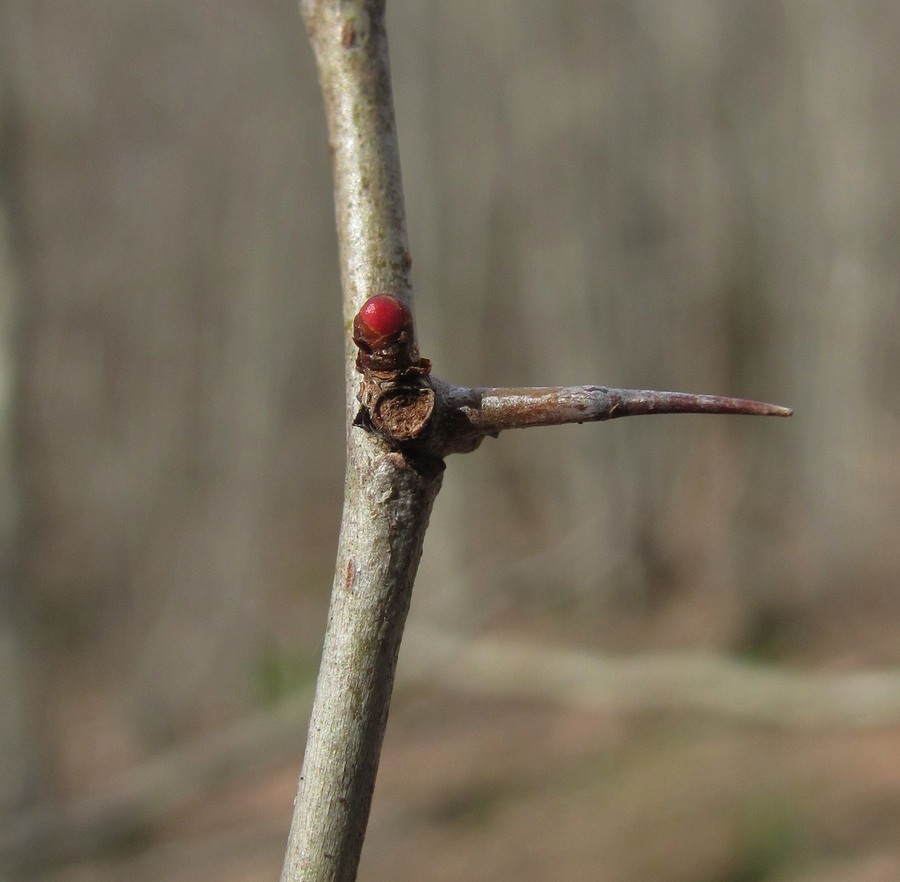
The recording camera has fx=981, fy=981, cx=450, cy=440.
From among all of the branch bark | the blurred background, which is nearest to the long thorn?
the branch bark

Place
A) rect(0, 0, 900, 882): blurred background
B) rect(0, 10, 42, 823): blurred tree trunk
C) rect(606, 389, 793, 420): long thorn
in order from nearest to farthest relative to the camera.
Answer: rect(606, 389, 793, 420): long thorn
rect(0, 10, 42, 823): blurred tree trunk
rect(0, 0, 900, 882): blurred background

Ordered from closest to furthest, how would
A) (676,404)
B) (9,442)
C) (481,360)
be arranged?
(676,404)
(9,442)
(481,360)

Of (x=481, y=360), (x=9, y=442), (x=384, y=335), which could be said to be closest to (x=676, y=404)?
(x=384, y=335)

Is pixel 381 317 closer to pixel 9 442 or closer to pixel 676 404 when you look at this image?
pixel 676 404

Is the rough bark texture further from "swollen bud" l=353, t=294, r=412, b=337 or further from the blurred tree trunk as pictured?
the blurred tree trunk

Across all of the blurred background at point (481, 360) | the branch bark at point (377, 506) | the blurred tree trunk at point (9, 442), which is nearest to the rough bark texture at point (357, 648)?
the branch bark at point (377, 506)

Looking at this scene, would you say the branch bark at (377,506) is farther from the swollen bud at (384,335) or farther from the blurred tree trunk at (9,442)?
the blurred tree trunk at (9,442)
